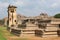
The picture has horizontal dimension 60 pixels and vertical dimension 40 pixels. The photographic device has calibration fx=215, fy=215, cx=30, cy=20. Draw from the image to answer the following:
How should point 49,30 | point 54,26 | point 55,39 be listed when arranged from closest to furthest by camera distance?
point 55,39 < point 49,30 < point 54,26

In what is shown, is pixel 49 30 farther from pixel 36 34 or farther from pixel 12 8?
pixel 12 8

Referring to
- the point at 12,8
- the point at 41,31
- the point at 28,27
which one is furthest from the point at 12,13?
the point at 41,31

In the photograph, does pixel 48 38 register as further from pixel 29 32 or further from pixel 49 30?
pixel 29 32

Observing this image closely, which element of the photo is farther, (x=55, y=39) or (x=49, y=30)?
(x=49, y=30)

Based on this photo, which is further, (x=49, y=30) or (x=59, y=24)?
(x=59, y=24)

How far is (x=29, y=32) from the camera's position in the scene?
26859 mm

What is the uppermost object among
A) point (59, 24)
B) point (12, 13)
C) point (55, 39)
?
point (12, 13)

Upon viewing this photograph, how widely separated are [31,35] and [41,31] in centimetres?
200

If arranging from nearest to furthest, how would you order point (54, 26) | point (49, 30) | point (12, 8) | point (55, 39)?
point (55, 39) → point (49, 30) → point (54, 26) → point (12, 8)

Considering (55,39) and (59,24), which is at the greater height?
(59,24)

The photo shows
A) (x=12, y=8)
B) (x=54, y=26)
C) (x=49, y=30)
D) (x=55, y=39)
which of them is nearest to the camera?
(x=55, y=39)

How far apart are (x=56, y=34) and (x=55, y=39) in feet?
8.30

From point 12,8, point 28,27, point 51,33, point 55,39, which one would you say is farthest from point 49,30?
point 12,8

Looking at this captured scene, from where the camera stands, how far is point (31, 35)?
26781 mm
